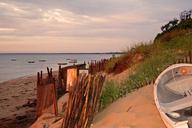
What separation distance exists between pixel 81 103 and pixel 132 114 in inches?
57.8

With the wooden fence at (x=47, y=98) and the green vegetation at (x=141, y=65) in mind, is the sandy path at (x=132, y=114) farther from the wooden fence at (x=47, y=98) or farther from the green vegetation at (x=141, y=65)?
the wooden fence at (x=47, y=98)

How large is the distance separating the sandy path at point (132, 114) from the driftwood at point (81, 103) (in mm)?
503

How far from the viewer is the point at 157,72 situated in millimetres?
13164

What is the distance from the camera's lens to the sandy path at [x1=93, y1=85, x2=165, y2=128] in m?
8.77

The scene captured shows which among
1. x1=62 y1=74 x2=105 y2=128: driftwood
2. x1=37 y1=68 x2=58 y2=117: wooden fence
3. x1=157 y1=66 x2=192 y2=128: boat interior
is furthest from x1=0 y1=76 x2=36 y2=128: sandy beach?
x1=157 y1=66 x2=192 y2=128: boat interior

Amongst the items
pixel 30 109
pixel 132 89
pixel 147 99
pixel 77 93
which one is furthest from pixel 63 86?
pixel 77 93

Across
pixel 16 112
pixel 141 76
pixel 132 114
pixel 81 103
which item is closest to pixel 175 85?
pixel 132 114

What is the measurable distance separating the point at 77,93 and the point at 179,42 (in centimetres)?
1256

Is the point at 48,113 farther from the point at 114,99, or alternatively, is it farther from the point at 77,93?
the point at 77,93

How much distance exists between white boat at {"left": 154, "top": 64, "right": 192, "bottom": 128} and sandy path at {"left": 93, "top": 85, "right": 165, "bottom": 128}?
24.2 inches

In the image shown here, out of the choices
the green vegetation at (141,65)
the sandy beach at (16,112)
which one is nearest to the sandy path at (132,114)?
the green vegetation at (141,65)

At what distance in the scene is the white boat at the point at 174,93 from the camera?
7.68 meters

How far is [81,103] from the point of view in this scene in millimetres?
8766

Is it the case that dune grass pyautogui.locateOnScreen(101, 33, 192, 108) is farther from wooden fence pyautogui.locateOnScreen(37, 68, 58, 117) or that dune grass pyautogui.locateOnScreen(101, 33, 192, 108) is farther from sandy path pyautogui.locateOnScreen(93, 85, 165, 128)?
wooden fence pyautogui.locateOnScreen(37, 68, 58, 117)
